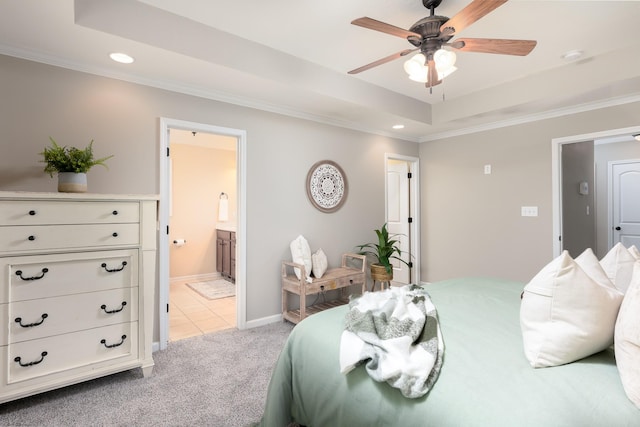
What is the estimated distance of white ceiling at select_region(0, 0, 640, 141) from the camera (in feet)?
6.76

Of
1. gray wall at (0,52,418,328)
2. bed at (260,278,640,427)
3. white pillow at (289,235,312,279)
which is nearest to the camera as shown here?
bed at (260,278,640,427)

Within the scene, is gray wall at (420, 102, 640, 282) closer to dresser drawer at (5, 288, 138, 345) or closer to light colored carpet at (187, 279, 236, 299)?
light colored carpet at (187, 279, 236, 299)

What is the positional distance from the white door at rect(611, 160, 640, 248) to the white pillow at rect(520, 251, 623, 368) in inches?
233

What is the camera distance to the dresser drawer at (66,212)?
1.79 metres

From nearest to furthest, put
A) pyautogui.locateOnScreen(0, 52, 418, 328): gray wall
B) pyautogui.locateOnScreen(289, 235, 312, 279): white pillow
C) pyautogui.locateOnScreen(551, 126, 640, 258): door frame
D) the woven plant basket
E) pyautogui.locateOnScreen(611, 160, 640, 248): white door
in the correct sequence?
pyautogui.locateOnScreen(0, 52, 418, 328): gray wall < pyautogui.locateOnScreen(289, 235, 312, 279): white pillow < pyautogui.locateOnScreen(551, 126, 640, 258): door frame < the woven plant basket < pyautogui.locateOnScreen(611, 160, 640, 248): white door

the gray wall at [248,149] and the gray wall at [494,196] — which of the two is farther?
the gray wall at [494,196]

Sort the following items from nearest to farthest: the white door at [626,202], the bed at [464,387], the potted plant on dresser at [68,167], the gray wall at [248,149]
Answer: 1. the bed at [464,387]
2. the potted plant on dresser at [68,167]
3. the gray wall at [248,149]
4. the white door at [626,202]

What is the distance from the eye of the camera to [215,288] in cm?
484

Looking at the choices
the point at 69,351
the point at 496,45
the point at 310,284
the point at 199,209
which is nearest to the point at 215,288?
the point at 199,209

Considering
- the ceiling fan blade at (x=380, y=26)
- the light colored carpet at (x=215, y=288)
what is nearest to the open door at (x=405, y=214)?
the light colored carpet at (x=215, y=288)

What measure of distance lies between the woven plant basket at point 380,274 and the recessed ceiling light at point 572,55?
271 cm

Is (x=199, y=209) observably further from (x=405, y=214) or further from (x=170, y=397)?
(x=170, y=397)

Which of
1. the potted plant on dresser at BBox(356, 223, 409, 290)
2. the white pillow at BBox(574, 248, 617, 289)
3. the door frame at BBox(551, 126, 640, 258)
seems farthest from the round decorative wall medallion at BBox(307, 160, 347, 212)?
the white pillow at BBox(574, 248, 617, 289)

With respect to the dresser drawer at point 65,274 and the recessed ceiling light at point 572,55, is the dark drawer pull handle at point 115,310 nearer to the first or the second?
the dresser drawer at point 65,274
